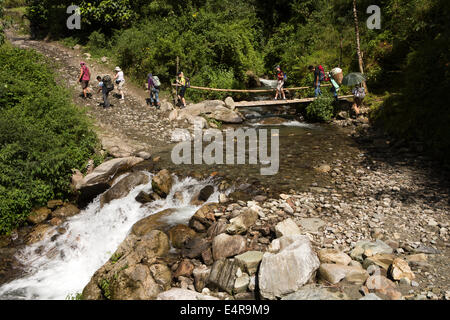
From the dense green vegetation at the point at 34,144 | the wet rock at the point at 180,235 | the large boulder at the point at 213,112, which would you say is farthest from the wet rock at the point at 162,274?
the large boulder at the point at 213,112

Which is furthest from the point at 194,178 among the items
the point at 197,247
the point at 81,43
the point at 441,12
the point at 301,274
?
the point at 81,43

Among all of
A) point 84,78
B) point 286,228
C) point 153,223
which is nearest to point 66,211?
point 153,223

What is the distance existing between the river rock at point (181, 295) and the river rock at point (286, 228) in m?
2.19

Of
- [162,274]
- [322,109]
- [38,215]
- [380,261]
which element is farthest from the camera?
[322,109]

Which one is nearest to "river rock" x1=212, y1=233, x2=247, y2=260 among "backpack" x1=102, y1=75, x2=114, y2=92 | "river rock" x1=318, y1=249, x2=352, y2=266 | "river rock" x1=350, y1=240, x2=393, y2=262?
"river rock" x1=318, y1=249, x2=352, y2=266

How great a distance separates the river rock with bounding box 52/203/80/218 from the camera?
10.7m

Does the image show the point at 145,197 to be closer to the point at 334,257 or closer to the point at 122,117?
the point at 334,257

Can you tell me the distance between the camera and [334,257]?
6.65 metres

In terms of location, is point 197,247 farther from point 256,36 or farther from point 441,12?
point 256,36

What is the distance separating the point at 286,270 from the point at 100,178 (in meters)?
8.38

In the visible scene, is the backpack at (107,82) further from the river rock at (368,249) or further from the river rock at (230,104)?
the river rock at (368,249)

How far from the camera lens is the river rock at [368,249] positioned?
263 inches
